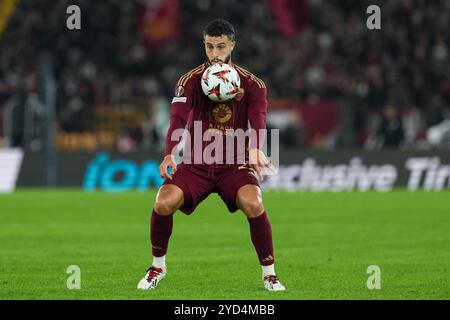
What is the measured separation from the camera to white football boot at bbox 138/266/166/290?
30.9ft

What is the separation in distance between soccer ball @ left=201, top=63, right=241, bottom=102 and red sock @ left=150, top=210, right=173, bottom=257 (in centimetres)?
106

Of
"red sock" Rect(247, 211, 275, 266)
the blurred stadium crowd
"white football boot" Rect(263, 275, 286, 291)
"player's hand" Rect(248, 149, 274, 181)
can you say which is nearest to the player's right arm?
"player's hand" Rect(248, 149, 274, 181)

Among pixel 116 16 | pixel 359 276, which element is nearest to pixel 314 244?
pixel 359 276

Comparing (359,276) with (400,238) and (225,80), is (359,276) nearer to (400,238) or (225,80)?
(225,80)

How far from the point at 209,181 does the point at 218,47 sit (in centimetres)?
110

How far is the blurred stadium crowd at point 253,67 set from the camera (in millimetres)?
25828

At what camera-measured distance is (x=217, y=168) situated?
9414 millimetres

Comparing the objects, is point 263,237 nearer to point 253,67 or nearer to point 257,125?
point 257,125

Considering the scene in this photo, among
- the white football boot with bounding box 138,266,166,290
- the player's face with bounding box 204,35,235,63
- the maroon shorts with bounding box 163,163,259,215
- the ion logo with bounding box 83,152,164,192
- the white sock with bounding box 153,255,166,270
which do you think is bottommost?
the white football boot with bounding box 138,266,166,290
